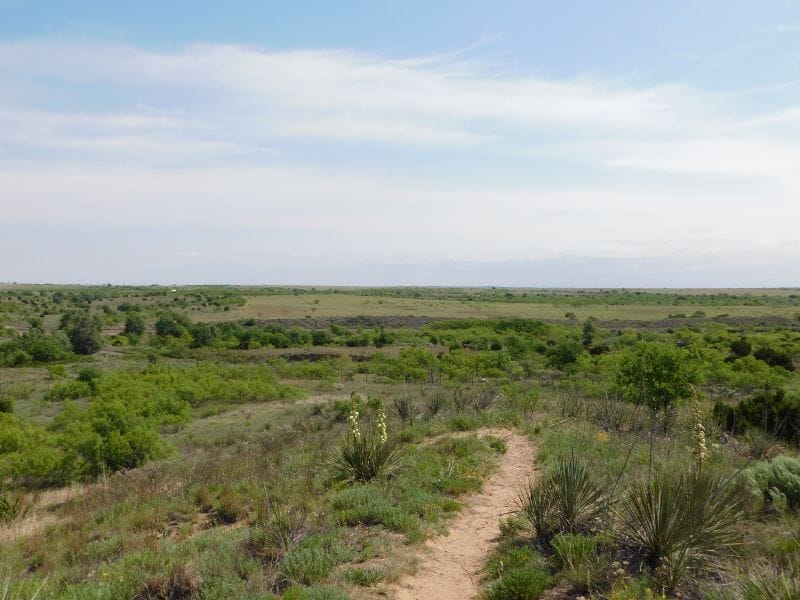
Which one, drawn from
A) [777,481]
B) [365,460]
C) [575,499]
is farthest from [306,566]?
[777,481]

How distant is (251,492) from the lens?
9680 millimetres

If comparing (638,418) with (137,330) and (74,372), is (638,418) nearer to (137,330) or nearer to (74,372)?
(74,372)

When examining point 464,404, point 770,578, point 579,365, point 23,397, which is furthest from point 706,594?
point 579,365

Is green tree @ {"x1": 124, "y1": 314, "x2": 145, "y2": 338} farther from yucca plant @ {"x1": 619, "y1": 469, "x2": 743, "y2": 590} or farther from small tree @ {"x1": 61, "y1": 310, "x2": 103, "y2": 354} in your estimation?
yucca plant @ {"x1": 619, "y1": 469, "x2": 743, "y2": 590}

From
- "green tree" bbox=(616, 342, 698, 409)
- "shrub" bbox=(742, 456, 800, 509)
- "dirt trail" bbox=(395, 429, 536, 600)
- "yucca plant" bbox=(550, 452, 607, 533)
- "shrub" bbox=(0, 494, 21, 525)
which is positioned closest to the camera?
"dirt trail" bbox=(395, 429, 536, 600)

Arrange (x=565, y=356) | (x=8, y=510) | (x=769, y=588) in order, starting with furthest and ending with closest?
(x=565, y=356)
(x=8, y=510)
(x=769, y=588)

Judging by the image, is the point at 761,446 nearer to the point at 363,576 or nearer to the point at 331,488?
the point at 331,488

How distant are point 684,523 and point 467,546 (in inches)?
104

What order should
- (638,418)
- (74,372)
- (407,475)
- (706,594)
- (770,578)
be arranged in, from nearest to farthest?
(770,578)
(706,594)
(407,475)
(638,418)
(74,372)

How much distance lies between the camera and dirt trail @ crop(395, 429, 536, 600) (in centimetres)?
596

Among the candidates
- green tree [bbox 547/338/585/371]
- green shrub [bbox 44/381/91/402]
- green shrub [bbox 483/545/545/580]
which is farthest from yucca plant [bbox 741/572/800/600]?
green tree [bbox 547/338/585/371]

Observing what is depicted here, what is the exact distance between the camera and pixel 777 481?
7453 millimetres

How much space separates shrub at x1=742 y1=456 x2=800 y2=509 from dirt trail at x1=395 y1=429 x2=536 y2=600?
306 centimetres

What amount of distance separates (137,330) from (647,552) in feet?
201
